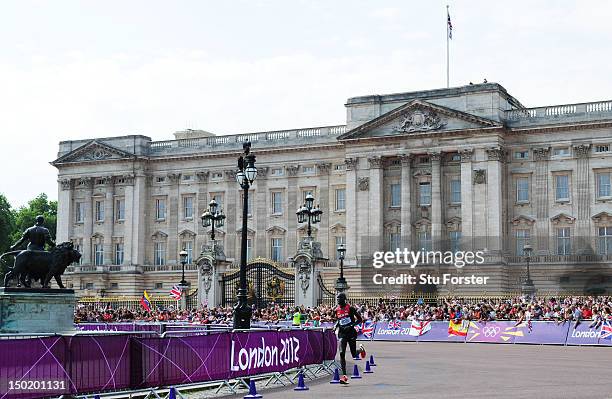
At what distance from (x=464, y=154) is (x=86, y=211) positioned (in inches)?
1408

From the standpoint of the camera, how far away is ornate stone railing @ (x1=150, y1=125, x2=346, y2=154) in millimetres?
79688

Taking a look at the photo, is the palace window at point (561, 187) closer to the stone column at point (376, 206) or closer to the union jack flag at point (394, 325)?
the stone column at point (376, 206)

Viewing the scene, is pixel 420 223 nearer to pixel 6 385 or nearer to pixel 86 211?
pixel 86 211

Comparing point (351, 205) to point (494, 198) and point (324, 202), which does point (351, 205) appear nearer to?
point (324, 202)

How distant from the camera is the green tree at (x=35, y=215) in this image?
4731 inches

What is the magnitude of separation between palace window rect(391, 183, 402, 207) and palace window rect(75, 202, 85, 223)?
98.0 ft

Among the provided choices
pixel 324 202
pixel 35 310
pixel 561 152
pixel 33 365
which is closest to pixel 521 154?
pixel 561 152

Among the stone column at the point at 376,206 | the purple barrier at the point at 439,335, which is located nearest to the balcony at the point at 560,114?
the stone column at the point at 376,206

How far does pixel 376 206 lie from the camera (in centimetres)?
7481

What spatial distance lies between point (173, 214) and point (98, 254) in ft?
26.0

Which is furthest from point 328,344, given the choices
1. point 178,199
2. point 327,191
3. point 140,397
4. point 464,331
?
point 178,199

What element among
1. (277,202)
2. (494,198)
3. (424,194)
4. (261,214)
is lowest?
(261,214)

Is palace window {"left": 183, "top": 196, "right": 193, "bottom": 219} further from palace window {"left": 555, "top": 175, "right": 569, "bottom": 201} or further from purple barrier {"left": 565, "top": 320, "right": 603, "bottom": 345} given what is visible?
purple barrier {"left": 565, "top": 320, "right": 603, "bottom": 345}

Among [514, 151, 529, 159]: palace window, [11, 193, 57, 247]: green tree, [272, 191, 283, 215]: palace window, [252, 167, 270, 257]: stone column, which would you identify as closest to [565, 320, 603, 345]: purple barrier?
[514, 151, 529, 159]: palace window
